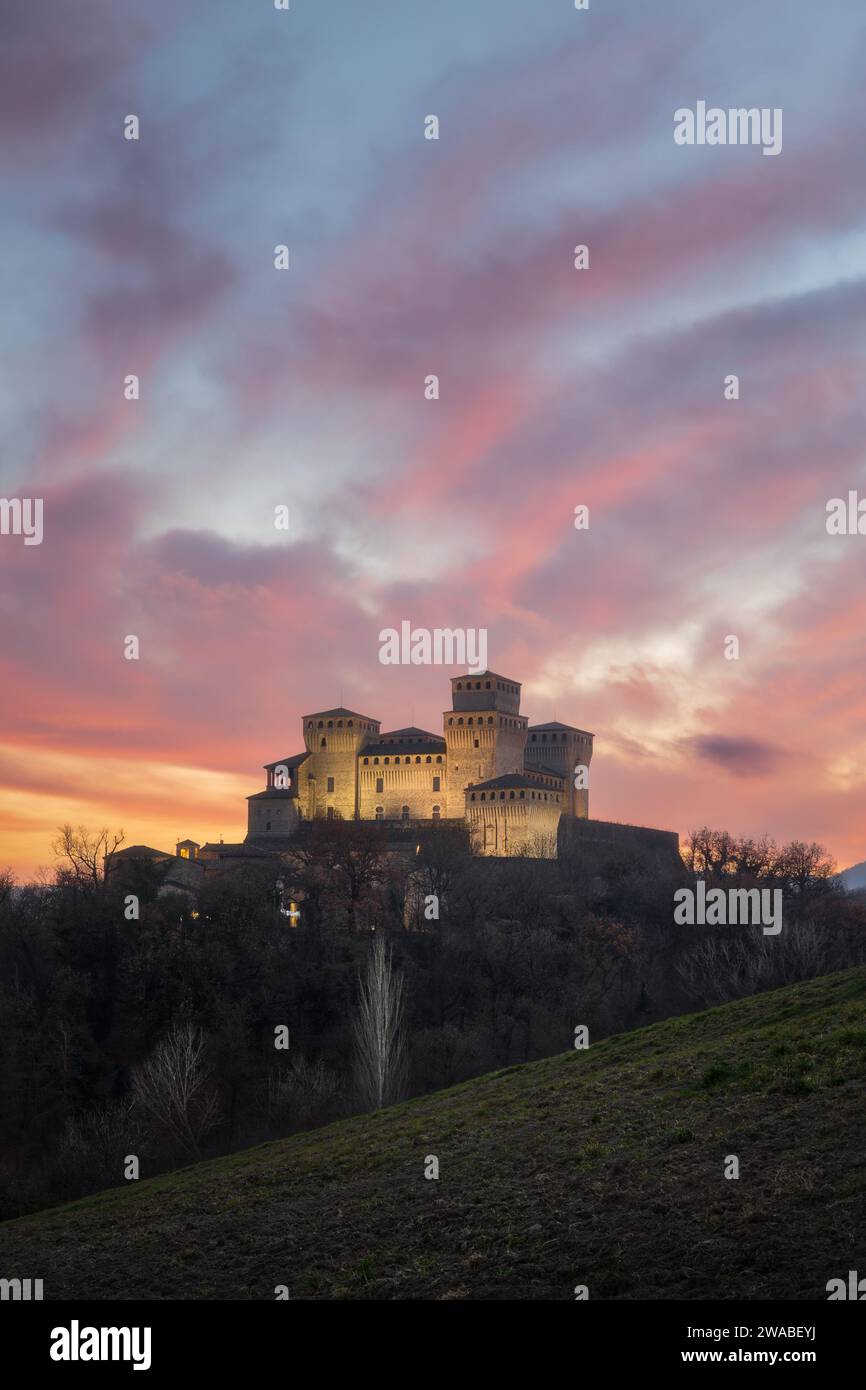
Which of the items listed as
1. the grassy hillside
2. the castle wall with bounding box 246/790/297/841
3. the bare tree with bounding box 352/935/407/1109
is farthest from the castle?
the grassy hillside

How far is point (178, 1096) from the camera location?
41.2m

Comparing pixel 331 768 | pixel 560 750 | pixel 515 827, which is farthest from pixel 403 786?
pixel 560 750

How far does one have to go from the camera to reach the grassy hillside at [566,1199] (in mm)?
14961

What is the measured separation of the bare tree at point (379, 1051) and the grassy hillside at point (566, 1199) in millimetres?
15761

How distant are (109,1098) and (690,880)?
1733 inches

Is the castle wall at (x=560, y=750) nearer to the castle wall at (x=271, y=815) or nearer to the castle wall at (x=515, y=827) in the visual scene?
the castle wall at (x=515, y=827)

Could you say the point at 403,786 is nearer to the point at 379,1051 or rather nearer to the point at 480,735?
the point at 480,735

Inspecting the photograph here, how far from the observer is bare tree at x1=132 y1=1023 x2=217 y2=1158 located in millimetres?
40469

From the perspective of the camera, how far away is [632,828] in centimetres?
10712

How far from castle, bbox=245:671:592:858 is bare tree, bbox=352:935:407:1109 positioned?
51.8 meters

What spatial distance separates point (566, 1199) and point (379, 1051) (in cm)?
2621

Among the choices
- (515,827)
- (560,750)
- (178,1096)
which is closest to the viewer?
(178,1096)

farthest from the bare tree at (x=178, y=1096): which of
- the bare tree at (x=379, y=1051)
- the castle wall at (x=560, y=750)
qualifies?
the castle wall at (x=560, y=750)
